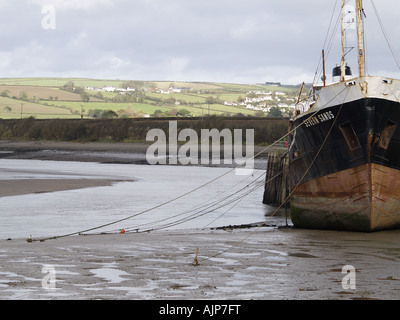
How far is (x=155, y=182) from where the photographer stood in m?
39.5

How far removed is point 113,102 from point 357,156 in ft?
447

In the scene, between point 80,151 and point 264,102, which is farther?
point 264,102

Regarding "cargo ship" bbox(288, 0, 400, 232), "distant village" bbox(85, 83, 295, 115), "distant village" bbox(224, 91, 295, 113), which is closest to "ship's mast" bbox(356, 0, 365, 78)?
"cargo ship" bbox(288, 0, 400, 232)

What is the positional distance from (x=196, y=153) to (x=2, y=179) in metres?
31.4

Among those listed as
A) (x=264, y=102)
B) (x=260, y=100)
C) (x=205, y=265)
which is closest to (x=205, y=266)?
(x=205, y=265)

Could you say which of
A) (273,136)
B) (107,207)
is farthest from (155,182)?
(273,136)

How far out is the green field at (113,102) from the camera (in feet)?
421

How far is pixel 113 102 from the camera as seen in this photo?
15150 cm

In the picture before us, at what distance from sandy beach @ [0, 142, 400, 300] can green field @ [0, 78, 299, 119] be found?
9771cm

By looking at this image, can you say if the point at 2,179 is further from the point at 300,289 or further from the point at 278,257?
the point at 300,289

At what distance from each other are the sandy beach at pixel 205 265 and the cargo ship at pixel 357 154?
0.55 meters

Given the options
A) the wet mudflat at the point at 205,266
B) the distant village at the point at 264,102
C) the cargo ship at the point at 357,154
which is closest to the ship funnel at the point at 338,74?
the cargo ship at the point at 357,154

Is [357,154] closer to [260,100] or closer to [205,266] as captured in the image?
[205,266]

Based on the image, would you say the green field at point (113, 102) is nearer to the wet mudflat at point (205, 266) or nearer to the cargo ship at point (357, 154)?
the cargo ship at point (357, 154)
